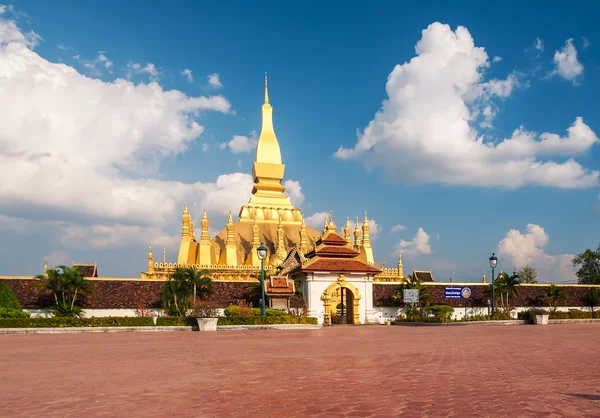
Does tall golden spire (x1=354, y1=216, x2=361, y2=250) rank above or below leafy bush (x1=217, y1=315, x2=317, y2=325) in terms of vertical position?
above

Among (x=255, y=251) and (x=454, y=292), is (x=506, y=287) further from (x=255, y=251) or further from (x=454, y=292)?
(x=255, y=251)

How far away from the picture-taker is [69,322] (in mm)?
25281

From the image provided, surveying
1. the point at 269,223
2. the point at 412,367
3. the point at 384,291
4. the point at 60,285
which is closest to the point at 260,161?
the point at 269,223

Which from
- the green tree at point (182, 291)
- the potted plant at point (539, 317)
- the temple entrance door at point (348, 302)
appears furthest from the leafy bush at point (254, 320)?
the potted plant at point (539, 317)

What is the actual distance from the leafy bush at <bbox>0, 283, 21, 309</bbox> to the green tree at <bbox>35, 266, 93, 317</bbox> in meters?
1.58

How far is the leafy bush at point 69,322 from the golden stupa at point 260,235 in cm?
1477

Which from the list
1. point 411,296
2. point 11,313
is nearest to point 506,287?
point 411,296

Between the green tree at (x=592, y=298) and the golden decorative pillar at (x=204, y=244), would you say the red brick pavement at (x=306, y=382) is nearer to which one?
the green tree at (x=592, y=298)

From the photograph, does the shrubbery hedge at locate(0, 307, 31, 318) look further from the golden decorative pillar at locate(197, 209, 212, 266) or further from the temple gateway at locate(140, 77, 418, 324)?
the golden decorative pillar at locate(197, 209, 212, 266)

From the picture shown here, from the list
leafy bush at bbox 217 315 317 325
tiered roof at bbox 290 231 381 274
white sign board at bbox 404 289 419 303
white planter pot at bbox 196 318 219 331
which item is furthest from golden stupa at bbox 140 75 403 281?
white planter pot at bbox 196 318 219 331

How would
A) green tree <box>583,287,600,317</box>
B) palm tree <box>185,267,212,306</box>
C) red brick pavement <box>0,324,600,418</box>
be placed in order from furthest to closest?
green tree <box>583,287,600,317</box>
palm tree <box>185,267,212,306</box>
red brick pavement <box>0,324,600,418</box>

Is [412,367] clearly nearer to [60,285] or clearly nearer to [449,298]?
[60,285]

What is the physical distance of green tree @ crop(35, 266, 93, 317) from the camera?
29438 mm

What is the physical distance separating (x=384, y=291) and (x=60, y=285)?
68.4 feet
